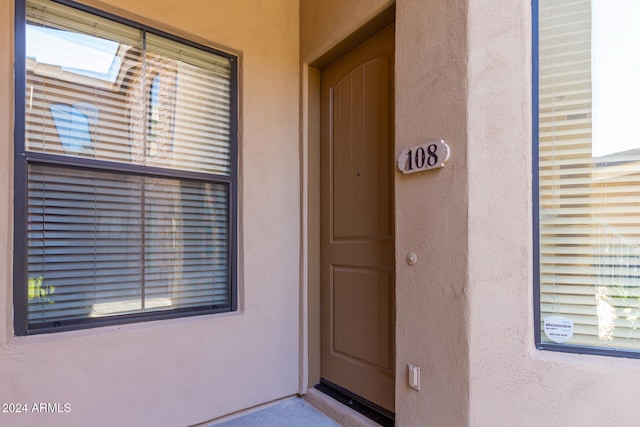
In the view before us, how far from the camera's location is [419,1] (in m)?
1.63

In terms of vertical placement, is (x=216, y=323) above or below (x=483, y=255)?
below

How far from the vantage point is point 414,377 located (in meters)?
1.60

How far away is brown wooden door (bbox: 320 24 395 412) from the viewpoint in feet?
6.41

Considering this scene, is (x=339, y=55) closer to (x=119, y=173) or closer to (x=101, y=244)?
(x=119, y=173)

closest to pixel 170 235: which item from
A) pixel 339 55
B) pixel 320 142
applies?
pixel 320 142

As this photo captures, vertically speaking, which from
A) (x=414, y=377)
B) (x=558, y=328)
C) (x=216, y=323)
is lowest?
(x=414, y=377)

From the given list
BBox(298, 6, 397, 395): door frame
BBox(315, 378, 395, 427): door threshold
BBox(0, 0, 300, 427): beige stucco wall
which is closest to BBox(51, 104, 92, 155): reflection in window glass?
BBox(0, 0, 300, 427): beige stucco wall

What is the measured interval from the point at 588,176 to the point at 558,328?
1.98ft

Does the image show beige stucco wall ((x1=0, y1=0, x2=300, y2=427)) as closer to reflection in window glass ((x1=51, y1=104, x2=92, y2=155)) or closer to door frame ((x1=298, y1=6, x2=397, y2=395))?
door frame ((x1=298, y1=6, x2=397, y2=395))

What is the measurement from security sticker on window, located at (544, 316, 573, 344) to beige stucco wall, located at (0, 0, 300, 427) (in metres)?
1.46

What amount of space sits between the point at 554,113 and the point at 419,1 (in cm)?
78

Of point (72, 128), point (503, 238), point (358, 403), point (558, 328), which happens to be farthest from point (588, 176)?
point (72, 128)

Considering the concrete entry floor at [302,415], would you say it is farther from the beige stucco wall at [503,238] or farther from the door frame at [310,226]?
the beige stucco wall at [503,238]

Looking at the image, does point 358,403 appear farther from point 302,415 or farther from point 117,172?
point 117,172
